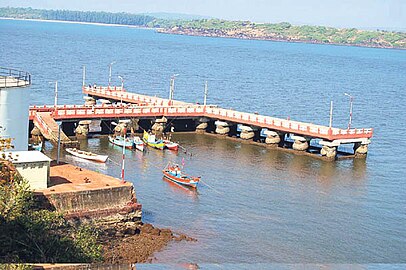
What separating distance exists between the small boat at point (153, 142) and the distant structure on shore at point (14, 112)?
2686 cm

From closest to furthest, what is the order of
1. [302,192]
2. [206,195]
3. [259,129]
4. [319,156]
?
[206,195]
[302,192]
[319,156]
[259,129]

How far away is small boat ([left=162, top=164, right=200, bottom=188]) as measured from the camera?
189 feet

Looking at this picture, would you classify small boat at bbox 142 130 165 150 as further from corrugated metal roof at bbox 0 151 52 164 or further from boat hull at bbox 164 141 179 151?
corrugated metal roof at bbox 0 151 52 164

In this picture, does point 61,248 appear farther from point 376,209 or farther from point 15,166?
point 376,209

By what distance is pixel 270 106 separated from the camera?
379 ft

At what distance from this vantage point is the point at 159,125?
8012 centimetres

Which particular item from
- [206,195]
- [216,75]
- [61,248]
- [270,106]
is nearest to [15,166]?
[61,248]

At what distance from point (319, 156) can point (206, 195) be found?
2078cm

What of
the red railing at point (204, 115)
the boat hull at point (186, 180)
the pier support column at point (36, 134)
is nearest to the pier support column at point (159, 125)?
the red railing at point (204, 115)

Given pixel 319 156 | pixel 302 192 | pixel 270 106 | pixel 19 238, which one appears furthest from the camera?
pixel 270 106

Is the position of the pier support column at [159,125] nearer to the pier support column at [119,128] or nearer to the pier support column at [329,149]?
the pier support column at [119,128]

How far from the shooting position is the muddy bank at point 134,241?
40.6m

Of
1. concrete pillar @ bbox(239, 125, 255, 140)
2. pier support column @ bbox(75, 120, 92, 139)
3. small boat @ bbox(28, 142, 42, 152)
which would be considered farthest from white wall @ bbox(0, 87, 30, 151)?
concrete pillar @ bbox(239, 125, 255, 140)

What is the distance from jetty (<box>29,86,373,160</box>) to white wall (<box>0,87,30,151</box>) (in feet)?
70.2
